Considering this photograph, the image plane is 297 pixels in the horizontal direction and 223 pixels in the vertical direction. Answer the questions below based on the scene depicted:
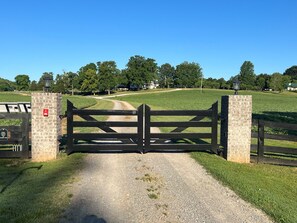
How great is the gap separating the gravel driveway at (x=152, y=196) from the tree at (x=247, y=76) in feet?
462

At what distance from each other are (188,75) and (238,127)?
141 metres

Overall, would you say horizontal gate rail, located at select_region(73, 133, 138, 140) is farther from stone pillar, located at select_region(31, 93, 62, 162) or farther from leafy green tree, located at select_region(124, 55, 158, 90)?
leafy green tree, located at select_region(124, 55, 158, 90)

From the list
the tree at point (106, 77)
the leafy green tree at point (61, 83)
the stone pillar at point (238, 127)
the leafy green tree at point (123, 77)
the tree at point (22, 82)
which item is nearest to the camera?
the stone pillar at point (238, 127)

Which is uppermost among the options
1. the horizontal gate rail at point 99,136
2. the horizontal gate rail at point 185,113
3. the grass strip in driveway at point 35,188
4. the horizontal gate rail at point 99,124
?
the horizontal gate rail at point 185,113

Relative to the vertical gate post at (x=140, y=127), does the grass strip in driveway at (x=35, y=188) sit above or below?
below

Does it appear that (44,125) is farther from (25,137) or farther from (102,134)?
(102,134)

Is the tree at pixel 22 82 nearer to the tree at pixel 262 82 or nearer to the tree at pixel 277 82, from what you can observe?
the tree at pixel 262 82

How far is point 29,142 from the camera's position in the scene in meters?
9.69

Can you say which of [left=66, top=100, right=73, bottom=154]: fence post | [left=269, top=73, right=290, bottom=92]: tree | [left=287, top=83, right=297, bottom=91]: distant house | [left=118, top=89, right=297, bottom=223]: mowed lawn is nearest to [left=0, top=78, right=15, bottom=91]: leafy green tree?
[left=269, top=73, right=290, bottom=92]: tree

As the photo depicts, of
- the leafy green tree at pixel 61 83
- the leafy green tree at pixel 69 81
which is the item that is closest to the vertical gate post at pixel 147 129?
the leafy green tree at pixel 61 83

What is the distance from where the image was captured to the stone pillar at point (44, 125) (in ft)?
30.5

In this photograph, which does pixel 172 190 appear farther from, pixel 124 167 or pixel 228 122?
pixel 228 122

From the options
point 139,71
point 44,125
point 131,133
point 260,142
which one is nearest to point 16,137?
point 44,125

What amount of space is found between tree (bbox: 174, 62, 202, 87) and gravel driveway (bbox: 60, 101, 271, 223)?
141 m
